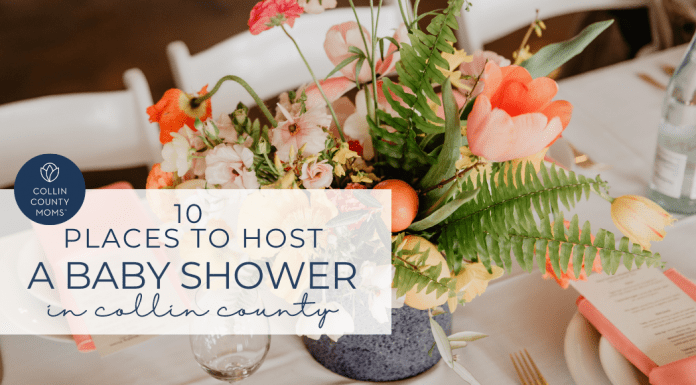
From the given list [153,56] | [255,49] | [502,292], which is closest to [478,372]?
[502,292]

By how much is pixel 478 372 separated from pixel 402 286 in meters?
0.28

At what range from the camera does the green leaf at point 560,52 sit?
526 millimetres

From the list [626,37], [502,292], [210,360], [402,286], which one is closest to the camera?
[402,286]

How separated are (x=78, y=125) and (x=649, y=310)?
106 centimetres

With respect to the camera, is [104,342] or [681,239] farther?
[681,239]

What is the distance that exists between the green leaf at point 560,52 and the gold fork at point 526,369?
1.23 ft

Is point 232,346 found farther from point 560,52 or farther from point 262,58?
point 262,58

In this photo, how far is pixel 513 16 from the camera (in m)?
1.44

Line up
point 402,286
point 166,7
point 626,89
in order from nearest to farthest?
point 402,286
point 626,89
point 166,7

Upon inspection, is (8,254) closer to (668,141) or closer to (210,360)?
(210,360)

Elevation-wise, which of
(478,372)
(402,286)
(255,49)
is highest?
(255,49)

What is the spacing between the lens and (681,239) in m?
0.83

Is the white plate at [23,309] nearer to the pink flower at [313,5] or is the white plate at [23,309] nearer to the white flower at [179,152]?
the white flower at [179,152]

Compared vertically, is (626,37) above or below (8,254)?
below
